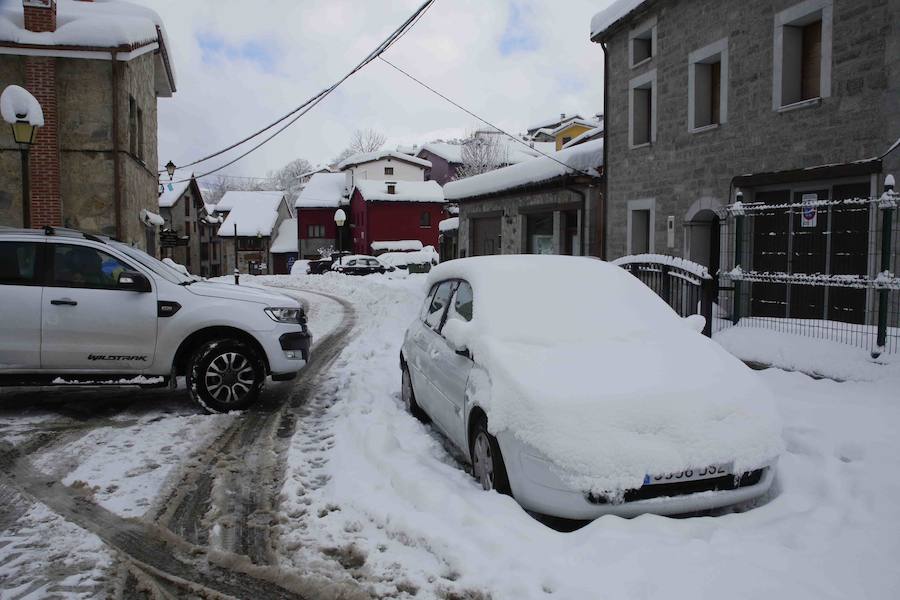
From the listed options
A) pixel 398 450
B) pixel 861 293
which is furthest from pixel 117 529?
pixel 861 293

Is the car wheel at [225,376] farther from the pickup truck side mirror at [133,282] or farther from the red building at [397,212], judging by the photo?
the red building at [397,212]

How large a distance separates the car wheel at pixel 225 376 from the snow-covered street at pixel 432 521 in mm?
242

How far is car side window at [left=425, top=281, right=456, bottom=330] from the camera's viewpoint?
19.4 ft

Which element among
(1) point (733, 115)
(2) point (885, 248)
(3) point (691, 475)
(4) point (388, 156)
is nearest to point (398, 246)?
(4) point (388, 156)

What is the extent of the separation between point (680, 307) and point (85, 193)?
13.4m

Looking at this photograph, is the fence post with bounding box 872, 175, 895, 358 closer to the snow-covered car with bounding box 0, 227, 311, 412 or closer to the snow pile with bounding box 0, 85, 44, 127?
the snow-covered car with bounding box 0, 227, 311, 412

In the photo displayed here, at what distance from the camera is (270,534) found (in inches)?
155

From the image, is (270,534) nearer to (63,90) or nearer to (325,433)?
(325,433)

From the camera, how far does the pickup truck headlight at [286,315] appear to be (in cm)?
701

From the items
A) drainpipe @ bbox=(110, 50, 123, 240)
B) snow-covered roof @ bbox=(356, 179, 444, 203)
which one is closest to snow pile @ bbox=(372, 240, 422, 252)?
snow-covered roof @ bbox=(356, 179, 444, 203)

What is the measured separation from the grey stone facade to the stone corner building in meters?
11.8

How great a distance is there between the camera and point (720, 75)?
533 inches

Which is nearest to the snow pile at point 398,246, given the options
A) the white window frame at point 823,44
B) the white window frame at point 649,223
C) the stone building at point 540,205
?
the stone building at point 540,205

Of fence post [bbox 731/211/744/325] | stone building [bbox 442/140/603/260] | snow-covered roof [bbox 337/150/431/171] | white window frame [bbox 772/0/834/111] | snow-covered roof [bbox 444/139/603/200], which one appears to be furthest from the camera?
snow-covered roof [bbox 337/150/431/171]
